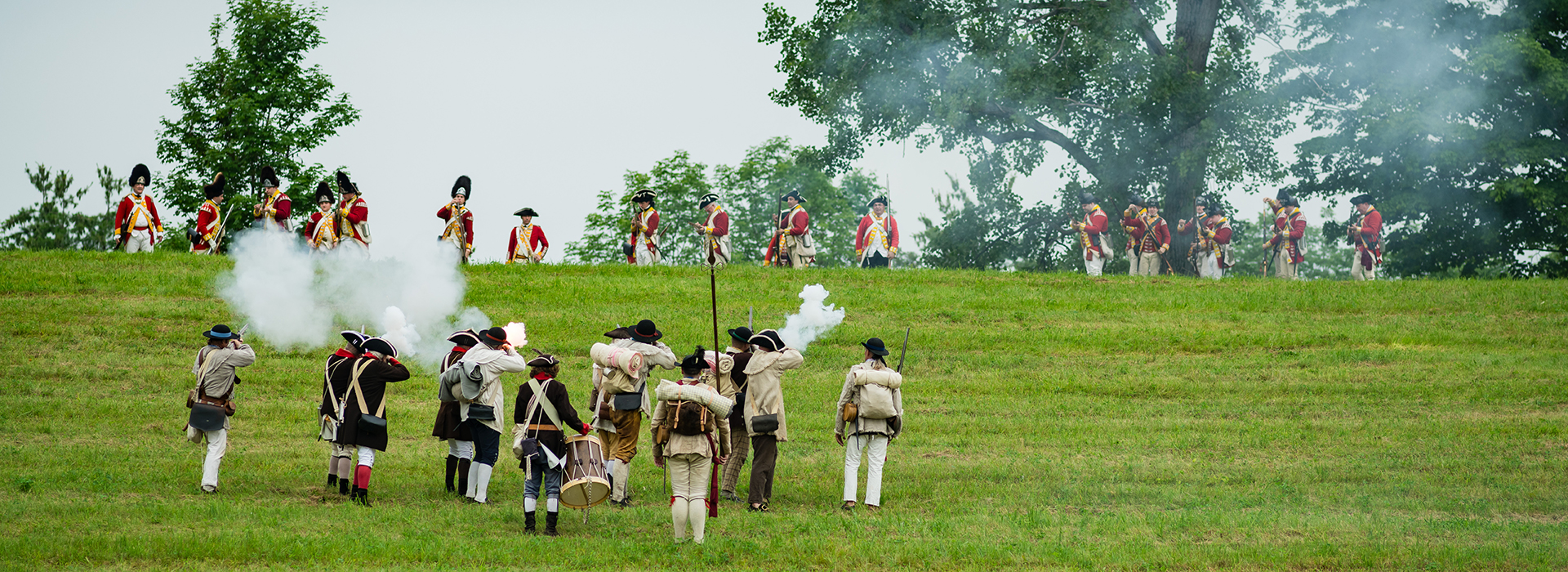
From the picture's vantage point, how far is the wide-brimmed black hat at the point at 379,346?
42.2 feet

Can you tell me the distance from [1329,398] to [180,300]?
55.1 feet

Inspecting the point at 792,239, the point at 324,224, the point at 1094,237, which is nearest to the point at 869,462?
the point at 324,224

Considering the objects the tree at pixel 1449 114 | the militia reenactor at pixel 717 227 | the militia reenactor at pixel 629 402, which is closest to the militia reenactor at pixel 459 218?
the militia reenactor at pixel 717 227

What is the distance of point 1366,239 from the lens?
28.0 meters

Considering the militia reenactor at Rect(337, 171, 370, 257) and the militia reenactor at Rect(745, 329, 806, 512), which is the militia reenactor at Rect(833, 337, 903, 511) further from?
the militia reenactor at Rect(337, 171, 370, 257)

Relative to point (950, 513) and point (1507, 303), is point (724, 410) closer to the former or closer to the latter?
point (950, 513)

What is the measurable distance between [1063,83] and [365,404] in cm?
2385

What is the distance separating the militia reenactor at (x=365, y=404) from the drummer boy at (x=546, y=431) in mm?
1738

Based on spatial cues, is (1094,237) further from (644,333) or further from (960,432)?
(644,333)

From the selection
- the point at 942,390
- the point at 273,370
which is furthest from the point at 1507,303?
the point at 273,370

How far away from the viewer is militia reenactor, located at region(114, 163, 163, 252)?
25.8 metres

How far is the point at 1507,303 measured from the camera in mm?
23078

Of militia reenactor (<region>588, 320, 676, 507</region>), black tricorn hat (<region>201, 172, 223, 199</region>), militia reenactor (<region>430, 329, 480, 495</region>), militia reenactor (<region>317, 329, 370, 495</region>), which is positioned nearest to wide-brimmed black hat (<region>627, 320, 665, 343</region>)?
militia reenactor (<region>588, 320, 676, 507</region>)

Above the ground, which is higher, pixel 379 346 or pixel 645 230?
pixel 645 230
